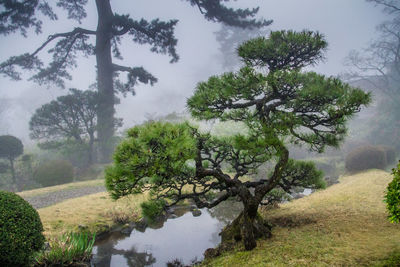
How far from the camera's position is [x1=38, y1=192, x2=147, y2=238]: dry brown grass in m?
6.64

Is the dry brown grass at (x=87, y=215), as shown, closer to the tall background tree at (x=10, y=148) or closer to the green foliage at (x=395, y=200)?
the green foliage at (x=395, y=200)

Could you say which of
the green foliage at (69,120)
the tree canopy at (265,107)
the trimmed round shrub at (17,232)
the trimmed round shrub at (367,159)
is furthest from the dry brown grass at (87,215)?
the trimmed round shrub at (367,159)

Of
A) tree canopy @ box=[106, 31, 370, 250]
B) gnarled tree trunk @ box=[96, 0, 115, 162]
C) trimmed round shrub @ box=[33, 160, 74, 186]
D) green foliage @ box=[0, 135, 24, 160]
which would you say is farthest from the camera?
gnarled tree trunk @ box=[96, 0, 115, 162]

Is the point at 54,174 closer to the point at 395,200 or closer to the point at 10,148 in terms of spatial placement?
the point at 10,148

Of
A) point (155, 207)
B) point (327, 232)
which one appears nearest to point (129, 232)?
point (155, 207)

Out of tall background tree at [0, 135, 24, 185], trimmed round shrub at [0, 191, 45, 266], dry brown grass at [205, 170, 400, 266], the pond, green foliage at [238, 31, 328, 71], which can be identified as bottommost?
the pond

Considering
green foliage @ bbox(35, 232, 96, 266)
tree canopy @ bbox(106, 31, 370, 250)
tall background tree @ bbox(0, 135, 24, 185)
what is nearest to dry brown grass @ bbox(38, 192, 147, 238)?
green foliage @ bbox(35, 232, 96, 266)

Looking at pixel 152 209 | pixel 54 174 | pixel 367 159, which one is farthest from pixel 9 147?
pixel 367 159

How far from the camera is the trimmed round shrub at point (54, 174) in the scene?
14.8 metres

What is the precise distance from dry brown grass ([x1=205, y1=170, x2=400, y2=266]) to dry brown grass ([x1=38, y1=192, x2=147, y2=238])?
3.77 meters

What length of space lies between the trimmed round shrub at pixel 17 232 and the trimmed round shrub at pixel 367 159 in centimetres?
1509

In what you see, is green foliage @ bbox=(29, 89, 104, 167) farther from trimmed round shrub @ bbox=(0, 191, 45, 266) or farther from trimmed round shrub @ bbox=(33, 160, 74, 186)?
trimmed round shrub @ bbox=(0, 191, 45, 266)

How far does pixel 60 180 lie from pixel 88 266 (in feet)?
39.2

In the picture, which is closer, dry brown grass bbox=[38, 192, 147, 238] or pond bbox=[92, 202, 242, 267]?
pond bbox=[92, 202, 242, 267]
